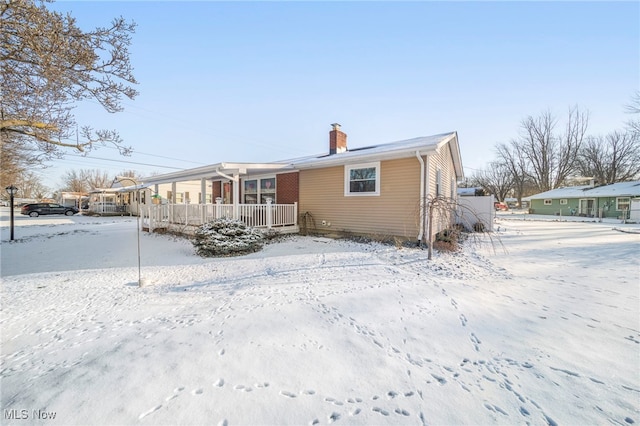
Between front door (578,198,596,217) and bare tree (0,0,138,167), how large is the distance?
3774 cm

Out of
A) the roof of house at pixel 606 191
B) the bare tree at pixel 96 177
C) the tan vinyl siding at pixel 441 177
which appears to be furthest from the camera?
the bare tree at pixel 96 177

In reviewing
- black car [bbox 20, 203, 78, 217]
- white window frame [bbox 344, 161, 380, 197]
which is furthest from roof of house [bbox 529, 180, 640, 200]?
black car [bbox 20, 203, 78, 217]

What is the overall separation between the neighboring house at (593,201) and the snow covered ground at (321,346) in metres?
26.6

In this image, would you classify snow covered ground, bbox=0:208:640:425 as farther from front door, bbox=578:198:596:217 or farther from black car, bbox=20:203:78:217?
front door, bbox=578:198:596:217

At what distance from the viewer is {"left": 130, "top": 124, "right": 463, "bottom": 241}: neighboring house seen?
8.27m

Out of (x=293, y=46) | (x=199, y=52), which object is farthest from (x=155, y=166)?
(x=293, y=46)

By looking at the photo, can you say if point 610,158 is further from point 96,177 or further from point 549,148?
point 96,177

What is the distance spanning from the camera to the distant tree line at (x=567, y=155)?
33.9 metres

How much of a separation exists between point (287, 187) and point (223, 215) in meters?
3.20

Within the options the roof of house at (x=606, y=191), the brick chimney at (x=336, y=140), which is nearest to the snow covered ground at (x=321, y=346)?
the brick chimney at (x=336, y=140)

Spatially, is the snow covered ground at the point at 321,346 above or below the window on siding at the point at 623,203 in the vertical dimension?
below

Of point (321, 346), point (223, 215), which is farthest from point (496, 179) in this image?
point (321, 346)

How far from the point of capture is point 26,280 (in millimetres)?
5457

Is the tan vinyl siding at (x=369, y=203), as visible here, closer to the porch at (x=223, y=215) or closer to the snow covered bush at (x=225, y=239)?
the porch at (x=223, y=215)
